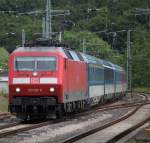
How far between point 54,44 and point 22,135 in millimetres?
8255

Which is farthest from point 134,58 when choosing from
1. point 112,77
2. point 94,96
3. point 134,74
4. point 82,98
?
point 82,98

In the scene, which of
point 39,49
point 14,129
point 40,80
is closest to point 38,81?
point 40,80

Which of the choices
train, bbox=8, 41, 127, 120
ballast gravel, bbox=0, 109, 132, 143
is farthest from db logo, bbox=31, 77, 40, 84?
ballast gravel, bbox=0, 109, 132, 143

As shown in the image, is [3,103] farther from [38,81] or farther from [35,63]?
[38,81]

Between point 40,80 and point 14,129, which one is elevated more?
point 40,80

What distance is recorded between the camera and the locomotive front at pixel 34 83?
27.0 metres

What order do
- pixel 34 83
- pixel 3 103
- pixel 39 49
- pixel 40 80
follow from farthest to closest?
pixel 3 103 → pixel 39 49 → pixel 40 80 → pixel 34 83

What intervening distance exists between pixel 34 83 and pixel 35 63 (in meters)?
0.95

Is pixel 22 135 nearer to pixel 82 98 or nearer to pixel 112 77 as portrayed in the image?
pixel 82 98

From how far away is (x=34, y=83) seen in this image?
27.1 metres

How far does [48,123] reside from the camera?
26.4m

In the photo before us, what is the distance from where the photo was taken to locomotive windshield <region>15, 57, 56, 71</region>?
2750 centimetres

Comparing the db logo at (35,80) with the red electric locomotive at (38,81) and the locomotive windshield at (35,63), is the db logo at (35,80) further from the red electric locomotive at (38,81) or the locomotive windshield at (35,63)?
the locomotive windshield at (35,63)

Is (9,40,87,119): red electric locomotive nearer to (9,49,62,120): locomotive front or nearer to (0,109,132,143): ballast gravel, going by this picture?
(9,49,62,120): locomotive front
